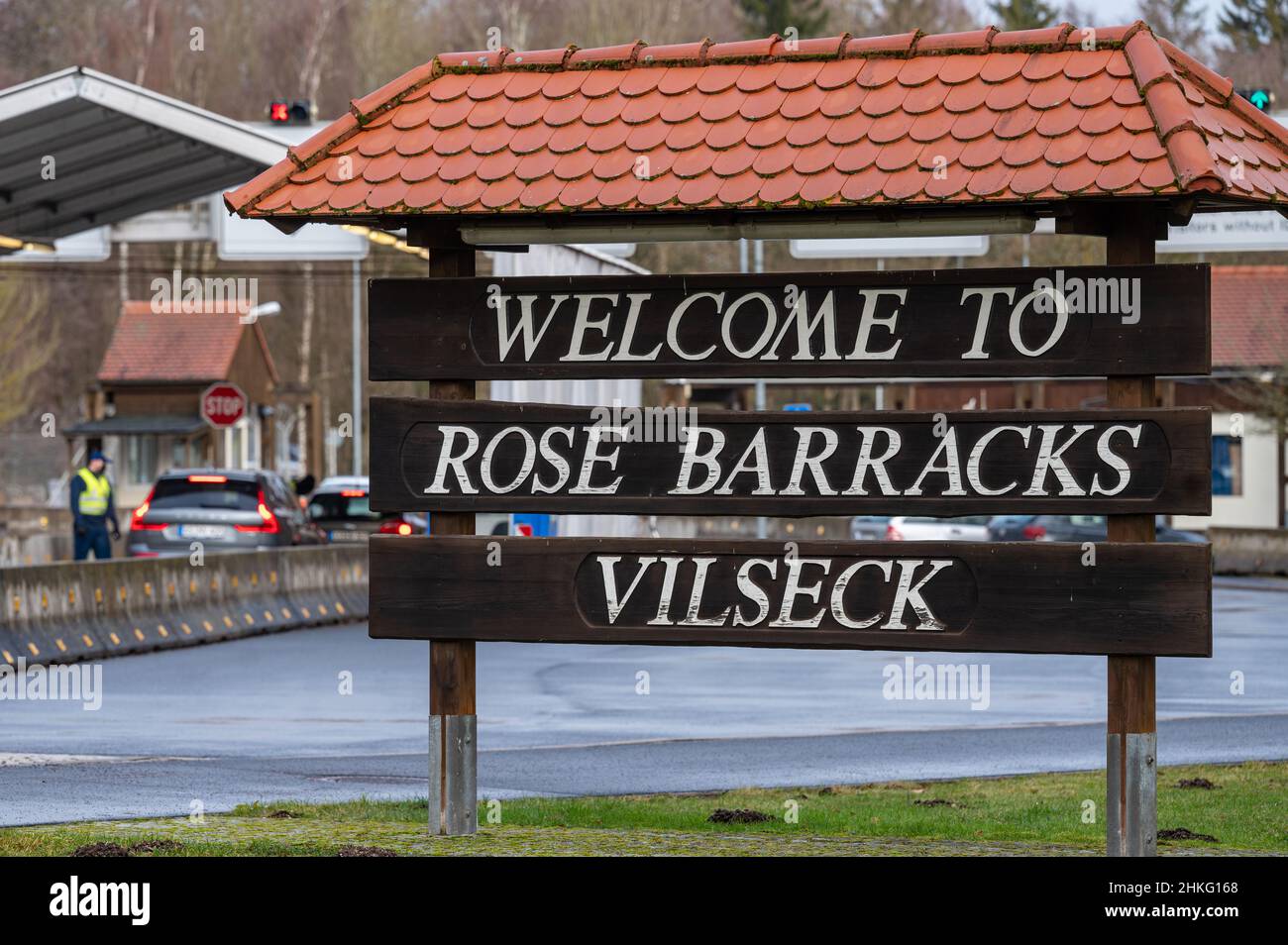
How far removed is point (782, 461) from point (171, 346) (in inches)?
2423

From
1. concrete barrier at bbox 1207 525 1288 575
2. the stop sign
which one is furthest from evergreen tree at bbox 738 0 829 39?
the stop sign

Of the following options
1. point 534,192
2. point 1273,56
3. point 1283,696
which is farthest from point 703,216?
point 1273,56

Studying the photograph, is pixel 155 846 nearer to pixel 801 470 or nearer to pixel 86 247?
pixel 801 470

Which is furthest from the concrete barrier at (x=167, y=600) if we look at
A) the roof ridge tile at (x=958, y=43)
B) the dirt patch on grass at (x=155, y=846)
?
the roof ridge tile at (x=958, y=43)

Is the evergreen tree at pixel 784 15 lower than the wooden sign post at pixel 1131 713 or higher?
higher

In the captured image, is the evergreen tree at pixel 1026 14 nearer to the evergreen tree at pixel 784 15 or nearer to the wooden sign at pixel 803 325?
the evergreen tree at pixel 784 15

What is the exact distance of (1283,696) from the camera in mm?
17891

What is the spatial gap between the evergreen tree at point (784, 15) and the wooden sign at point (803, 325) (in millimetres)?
70082

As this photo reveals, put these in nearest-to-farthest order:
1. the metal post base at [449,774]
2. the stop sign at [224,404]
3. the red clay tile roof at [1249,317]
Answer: the metal post base at [449,774] < the stop sign at [224,404] < the red clay tile roof at [1249,317]

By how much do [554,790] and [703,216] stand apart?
401 cm

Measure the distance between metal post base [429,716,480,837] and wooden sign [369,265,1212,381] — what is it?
151 cm

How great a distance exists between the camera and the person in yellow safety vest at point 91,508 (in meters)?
26.8

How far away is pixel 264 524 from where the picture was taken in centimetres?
2658
